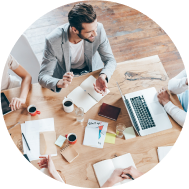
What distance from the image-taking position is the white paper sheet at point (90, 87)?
66.6 inches

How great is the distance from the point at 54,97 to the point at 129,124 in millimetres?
724

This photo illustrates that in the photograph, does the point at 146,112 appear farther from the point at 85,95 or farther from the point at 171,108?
the point at 85,95

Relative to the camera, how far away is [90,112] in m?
1.62

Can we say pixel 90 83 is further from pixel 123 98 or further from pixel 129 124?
pixel 129 124

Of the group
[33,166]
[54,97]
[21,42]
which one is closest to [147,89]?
[54,97]

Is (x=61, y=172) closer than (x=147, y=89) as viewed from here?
Yes

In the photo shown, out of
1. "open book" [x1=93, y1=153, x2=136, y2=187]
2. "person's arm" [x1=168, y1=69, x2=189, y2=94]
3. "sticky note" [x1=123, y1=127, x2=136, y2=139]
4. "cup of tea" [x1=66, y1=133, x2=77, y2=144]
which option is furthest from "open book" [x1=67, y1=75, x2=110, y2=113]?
"person's arm" [x1=168, y1=69, x2=189, y2=94]

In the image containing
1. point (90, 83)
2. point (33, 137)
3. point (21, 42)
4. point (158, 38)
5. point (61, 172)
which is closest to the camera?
point (61, 172)

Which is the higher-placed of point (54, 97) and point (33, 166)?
point (54, 97)

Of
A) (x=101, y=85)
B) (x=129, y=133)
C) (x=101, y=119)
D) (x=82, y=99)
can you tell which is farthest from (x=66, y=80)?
(x=129, y=133)

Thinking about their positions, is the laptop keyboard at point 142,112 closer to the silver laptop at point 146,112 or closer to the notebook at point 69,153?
the silver laptop at point 146,112

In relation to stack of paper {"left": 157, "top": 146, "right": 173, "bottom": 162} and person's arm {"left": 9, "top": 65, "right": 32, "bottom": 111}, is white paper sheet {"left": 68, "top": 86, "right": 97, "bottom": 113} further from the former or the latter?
stack of paper {"left": 157, "top": 146, "right": 173, "bottom": 162}

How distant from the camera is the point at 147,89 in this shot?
1.73 metres

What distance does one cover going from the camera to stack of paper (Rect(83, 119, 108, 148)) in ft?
4.92
